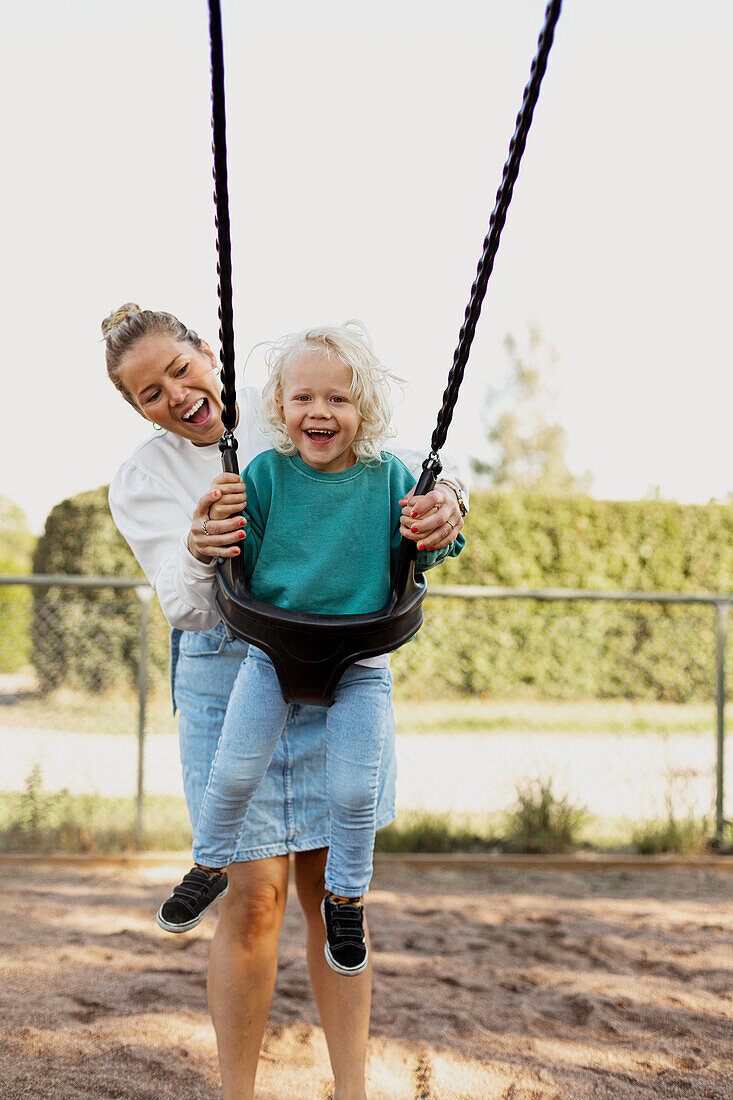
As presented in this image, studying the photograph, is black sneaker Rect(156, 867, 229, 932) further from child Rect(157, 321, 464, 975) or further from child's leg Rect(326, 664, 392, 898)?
child's leg Rect(326, 664, 392, 898)

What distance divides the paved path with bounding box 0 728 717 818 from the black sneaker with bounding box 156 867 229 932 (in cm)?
346

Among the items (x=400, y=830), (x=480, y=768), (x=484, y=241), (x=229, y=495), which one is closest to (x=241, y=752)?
(x=229, y=495)

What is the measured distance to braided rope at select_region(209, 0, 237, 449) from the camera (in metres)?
1.31

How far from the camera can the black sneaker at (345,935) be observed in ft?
6.07

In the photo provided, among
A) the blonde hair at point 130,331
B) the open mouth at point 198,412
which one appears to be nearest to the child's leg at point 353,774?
the open mouth at point 198,412

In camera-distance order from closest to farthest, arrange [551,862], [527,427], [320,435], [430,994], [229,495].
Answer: [229,495]
[320,435]
[430,994]
[551,862]
[527,427]

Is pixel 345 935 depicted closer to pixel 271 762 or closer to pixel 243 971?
pixel 243 971

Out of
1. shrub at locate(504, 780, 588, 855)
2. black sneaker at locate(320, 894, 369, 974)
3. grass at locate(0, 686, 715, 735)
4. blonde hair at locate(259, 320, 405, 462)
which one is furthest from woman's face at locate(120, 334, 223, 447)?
grass at locate(0, 686, 715, 735)

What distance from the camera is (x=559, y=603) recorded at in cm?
901

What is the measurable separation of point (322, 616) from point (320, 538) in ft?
0.56

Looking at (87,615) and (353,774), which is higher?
(87,615)

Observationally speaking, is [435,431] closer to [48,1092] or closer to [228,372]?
[228,372]

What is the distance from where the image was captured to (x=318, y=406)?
5.90 feet

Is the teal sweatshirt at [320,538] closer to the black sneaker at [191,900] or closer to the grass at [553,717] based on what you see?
the black sneaker at [191,900]
